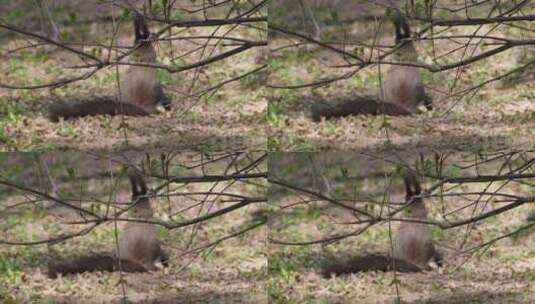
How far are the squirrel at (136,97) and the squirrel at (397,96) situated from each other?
69 cm

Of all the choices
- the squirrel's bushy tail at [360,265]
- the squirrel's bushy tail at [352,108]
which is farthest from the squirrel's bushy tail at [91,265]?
the squirrel's bushy tail at [352,108]

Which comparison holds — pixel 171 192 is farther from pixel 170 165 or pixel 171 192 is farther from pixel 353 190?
pixel 353 190

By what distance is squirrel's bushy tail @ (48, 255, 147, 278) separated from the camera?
402 centimetres

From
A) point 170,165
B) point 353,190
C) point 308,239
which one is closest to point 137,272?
point 170,165

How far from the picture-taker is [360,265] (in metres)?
4.01

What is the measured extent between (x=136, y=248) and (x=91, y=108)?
631mm

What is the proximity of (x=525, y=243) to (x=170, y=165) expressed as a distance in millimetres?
1535

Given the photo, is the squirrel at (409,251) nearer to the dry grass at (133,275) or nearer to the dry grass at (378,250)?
the dry grass at (378,250)

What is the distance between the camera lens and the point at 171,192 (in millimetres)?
3988

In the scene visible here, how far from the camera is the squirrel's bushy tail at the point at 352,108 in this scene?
397 centimetres

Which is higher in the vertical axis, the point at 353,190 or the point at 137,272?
the point at 353,190

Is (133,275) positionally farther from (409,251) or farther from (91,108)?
(409,251)

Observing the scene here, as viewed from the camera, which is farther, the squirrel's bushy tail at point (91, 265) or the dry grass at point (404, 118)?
the squirrel's bushy tail at point (91, 265)

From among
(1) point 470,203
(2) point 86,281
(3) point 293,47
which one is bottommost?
(2) point 86,281
